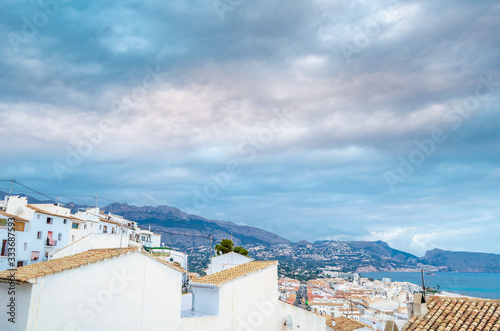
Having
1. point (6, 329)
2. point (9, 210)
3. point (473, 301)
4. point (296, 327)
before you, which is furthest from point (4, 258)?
point (473, 301)

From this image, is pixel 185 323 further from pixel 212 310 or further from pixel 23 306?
pixel 23 306

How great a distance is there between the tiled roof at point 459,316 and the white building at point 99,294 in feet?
32.5

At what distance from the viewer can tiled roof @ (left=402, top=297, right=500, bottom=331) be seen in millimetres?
12961

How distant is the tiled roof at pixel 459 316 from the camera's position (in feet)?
42.5

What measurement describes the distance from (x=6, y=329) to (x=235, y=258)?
99.3 feet

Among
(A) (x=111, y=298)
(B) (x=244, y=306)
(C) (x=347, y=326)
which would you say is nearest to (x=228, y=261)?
(C) (x=347, y=326)

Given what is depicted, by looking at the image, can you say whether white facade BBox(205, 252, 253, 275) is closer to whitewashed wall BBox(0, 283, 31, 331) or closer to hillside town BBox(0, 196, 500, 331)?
hillside town BBox(0, 196, 500, 331)

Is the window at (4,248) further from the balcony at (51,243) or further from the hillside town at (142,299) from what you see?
the hillside town at (142,299)

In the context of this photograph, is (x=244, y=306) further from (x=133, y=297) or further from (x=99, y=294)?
(x=99, y=294)

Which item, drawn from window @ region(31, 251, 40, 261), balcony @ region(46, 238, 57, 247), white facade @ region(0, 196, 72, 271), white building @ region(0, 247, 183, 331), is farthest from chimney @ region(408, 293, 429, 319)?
balcony @ region(46, 238, 57, 247)

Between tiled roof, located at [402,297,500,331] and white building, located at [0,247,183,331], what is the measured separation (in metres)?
9.91

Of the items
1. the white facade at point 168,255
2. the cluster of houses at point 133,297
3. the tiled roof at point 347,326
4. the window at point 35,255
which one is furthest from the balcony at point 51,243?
the tiled roof at point 347,326

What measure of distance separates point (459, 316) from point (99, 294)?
45.9 ft

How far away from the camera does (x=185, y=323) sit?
15.4 m
